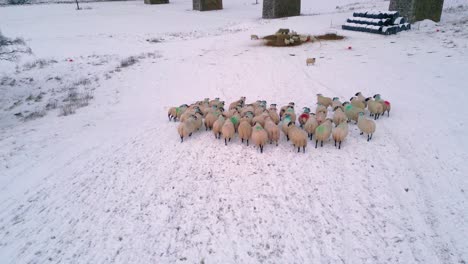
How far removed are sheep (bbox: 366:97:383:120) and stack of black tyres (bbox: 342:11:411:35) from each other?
1442cm

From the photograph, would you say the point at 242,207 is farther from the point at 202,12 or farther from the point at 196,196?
the point at 202,12

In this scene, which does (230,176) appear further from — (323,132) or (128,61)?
(128,61)

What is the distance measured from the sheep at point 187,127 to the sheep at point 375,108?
5.31 m

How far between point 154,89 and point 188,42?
1087 centimetres

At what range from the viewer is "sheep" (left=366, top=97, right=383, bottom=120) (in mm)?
9094

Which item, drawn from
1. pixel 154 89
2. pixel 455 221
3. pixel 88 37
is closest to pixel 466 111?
pixel 455 221

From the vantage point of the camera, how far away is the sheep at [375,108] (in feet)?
29.8

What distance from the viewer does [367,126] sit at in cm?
802

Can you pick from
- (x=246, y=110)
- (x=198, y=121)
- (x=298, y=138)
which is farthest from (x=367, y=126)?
(x=198, y=121)

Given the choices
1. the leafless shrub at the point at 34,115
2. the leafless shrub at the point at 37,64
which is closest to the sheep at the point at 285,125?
the leafless shrub at the point at 34,115

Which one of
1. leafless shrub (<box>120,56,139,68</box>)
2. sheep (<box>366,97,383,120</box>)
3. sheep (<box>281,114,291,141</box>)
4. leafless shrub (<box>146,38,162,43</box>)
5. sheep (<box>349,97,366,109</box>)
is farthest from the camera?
leafless shrub (<box>146,38,162,43</box>)

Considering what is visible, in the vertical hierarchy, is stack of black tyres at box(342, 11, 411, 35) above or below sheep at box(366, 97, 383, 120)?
above

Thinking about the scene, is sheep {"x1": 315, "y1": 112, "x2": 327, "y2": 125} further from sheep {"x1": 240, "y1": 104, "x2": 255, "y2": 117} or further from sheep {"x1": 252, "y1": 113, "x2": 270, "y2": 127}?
sheep {"x1": 240, "y1": 104, "x2": 255, "y2": 117}

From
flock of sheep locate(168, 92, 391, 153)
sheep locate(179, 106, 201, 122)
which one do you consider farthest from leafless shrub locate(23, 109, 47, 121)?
sheep locate(179, 106, 201, 122)
